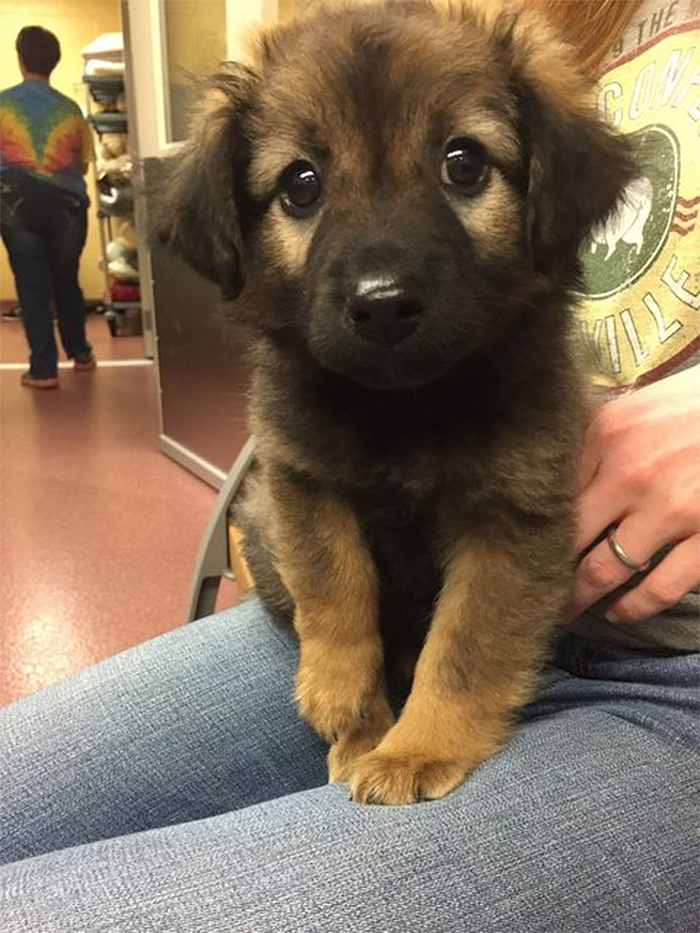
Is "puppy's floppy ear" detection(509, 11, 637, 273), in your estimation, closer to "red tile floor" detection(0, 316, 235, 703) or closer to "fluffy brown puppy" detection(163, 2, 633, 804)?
"fluffy brown puppy" detection(163, 2, 633, 804)

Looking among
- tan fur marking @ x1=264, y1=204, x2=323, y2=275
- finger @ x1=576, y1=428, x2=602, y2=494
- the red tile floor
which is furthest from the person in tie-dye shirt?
finger @ x1=576, y1=428, x2=602, y2=494

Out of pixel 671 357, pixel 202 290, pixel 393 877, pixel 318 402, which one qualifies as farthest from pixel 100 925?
pixel 202 290

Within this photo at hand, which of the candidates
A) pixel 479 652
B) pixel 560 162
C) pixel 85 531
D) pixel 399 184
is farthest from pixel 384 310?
pixel 85 531

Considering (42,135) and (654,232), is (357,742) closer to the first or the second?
(654,232)

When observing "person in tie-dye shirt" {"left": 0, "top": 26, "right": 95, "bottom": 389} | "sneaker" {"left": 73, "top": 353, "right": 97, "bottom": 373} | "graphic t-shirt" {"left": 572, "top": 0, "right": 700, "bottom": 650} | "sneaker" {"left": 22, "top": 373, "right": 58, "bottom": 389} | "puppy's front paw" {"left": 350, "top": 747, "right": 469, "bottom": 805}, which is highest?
"graphic t-shirt" {"left": 572, "top": 0, "right": 700, "bottom": 650}

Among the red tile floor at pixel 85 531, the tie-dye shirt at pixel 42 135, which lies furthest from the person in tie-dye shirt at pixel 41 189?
the red tile floor at pixel 85 531

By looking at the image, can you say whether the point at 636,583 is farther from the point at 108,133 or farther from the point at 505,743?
the point at 108,133

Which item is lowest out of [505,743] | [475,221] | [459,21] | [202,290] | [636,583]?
[202,290]

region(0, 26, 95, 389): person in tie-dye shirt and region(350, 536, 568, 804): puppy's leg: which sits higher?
region(350, 536, 568, 804): puppy's leg
